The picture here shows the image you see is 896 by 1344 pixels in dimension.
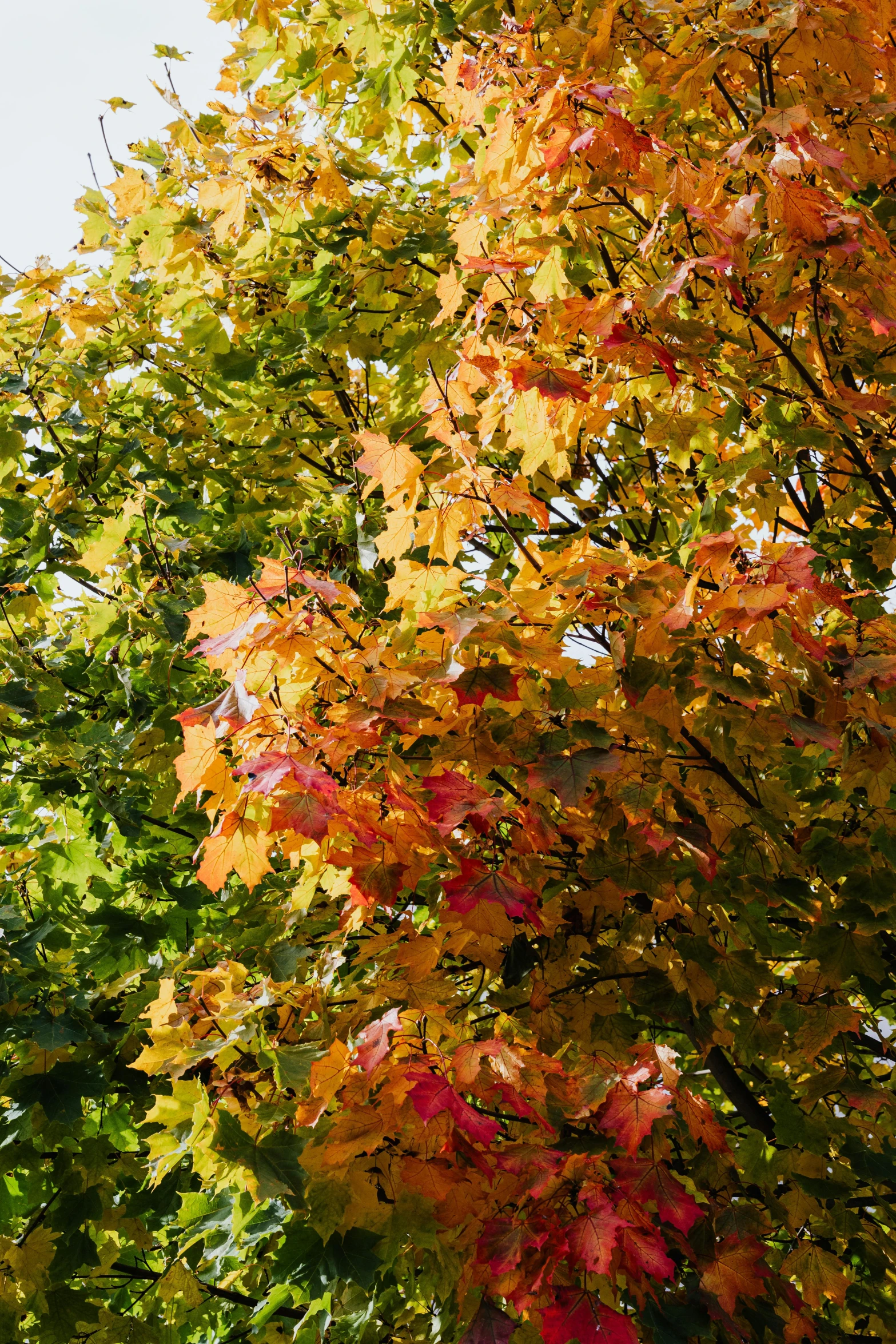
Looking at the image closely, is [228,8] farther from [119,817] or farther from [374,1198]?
[374,1198]

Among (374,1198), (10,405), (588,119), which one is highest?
(10,405)

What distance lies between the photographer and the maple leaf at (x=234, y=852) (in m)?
1.89

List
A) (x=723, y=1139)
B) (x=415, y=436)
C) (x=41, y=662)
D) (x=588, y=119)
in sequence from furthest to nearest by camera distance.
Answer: (x=41, y=662)
(x=415, y=436)
(x=588, y=119)
(x=723, y=1139)

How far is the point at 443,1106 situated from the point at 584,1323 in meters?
0.49

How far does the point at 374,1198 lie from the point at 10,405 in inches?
123

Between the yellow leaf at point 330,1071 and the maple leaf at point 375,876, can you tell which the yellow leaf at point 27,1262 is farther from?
the maple leaf at point 375,876

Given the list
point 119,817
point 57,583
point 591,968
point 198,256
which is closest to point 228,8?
point 198,256

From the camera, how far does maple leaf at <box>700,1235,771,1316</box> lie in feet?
6.24

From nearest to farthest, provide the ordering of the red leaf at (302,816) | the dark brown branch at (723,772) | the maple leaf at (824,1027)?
1. the red leaf at (302,816)
2. the maple leaf at (824,1027)
3. the dark brown branch at (723,772)

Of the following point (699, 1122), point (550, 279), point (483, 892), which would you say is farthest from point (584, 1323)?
point (550, 279)

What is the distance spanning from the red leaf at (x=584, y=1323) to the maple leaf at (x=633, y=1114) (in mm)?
266

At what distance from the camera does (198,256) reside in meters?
3.15

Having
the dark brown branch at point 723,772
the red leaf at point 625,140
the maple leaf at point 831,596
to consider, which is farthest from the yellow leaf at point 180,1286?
the red leaf at point 625,140

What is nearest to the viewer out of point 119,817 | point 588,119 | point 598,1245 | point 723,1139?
point 598,1245
